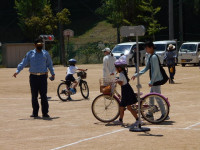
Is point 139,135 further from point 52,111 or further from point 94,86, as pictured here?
point 94,86

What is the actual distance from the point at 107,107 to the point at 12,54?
124 feet

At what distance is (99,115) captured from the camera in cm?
1309

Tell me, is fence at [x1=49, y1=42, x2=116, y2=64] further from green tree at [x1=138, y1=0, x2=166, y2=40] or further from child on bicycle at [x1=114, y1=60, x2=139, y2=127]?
child on bicycle at [x1=114, y1=60, x2=139, y2=127]

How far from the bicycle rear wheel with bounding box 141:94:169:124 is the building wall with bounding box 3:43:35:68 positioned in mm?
37906

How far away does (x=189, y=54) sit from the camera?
42469mm

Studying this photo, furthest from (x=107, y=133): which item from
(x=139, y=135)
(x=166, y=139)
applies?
Result: (x=166, y=139)

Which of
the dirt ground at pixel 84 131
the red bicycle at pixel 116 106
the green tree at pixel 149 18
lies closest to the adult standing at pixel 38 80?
the dirt ground at pixel 84 131

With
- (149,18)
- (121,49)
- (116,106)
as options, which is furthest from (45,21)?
(116,106)

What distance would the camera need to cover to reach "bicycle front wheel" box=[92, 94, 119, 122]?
12.9 metres

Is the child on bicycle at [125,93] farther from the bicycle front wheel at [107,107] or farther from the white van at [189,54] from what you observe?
the white van at [189,54]

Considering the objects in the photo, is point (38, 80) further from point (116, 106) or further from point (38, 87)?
point (116, 106)

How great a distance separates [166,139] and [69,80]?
9064mm

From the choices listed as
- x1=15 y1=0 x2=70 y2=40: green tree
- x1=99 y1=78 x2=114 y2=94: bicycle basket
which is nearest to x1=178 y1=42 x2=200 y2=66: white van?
x1=15 y1=0 x2=70 y2=40: green tree

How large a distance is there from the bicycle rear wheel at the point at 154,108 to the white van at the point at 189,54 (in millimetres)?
30046
